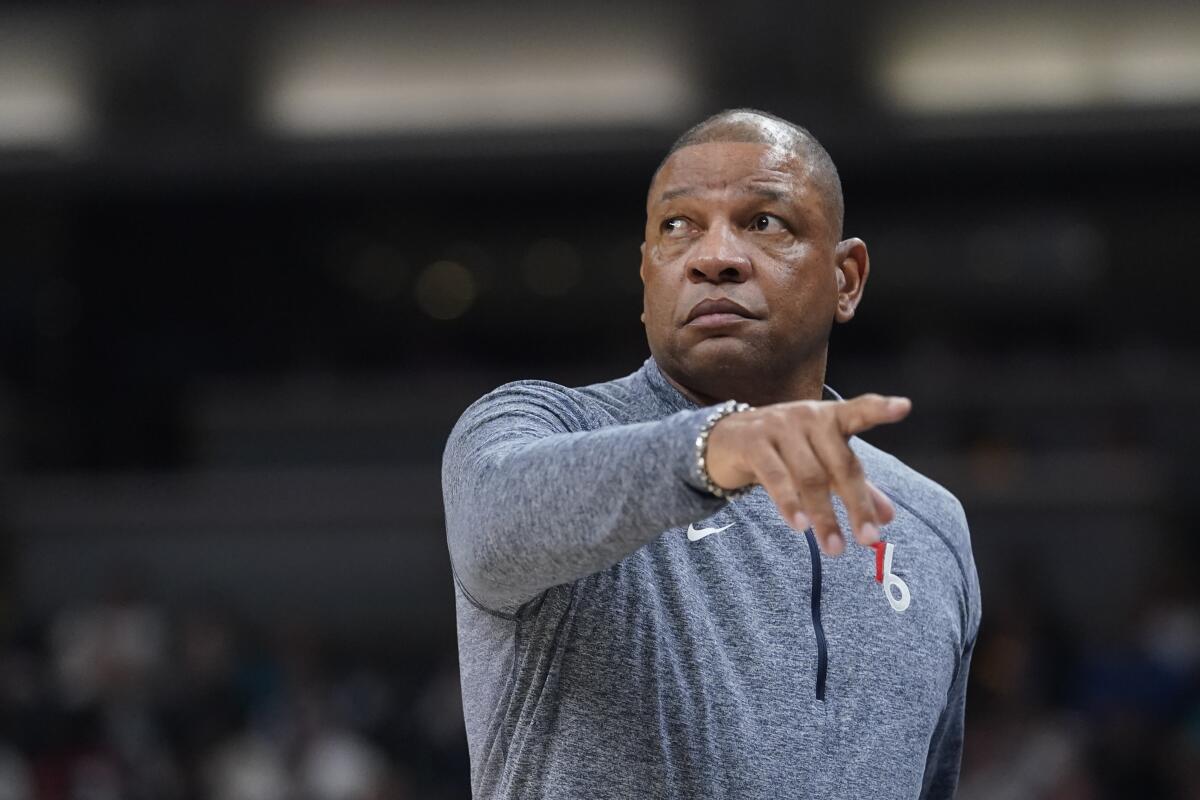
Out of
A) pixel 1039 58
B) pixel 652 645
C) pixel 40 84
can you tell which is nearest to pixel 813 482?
pixel 652 645

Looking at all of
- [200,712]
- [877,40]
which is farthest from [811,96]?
[200,712]

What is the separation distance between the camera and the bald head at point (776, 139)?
6.84ft

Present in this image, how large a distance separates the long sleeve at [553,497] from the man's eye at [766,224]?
0.43m

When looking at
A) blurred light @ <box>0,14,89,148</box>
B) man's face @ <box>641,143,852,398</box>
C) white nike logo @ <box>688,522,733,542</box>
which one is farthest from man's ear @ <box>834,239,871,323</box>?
blurred light @ <box>0,14,89,148</box>

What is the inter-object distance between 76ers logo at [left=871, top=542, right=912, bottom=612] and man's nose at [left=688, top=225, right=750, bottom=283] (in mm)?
429

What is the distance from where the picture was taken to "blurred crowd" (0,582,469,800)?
7.43 metres

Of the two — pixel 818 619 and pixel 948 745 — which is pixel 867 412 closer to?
pixel 818 619

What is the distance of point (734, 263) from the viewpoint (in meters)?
1.99

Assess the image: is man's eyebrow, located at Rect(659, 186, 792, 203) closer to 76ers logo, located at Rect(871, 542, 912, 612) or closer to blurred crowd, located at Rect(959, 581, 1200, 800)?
76ers logo, located at Rect(871, 542, 912, 612)

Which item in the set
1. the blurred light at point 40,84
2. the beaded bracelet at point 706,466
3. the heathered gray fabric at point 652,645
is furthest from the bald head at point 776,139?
the blurred light at point 40,84

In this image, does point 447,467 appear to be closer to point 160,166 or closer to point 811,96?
point 811,96

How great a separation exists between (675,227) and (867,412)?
2.49ft

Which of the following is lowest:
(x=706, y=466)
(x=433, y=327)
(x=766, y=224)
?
(x=706, y=466)

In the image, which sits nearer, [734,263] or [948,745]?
[734,263]
